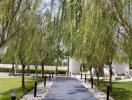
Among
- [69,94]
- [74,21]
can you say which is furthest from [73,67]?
[74,21]

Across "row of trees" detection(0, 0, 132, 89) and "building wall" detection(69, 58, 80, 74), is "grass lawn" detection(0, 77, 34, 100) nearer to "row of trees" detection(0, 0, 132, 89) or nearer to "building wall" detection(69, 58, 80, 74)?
"row of trees" detection(0, 0, 132, 89)

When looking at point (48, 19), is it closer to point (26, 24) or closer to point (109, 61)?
point (26, 24)

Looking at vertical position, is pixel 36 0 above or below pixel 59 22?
above

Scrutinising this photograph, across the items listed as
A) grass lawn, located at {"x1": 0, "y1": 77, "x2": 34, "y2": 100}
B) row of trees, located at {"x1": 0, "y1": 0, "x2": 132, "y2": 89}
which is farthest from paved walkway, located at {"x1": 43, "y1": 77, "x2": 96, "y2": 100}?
row of trees, located at {"x1": 0, "y1": 0, "x2": 132, "y2": 89}

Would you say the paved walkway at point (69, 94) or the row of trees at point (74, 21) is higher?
the row of trees at point (74, 21)

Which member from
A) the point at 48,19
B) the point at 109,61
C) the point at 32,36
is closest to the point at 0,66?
the point at 109,61

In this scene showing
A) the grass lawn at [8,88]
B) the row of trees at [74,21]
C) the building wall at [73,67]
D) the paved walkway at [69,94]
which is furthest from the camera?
the building wall at [73,67]

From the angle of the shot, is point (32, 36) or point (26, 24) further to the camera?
point (32, 36)

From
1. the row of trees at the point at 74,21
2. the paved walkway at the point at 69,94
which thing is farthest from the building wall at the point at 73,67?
the row of trees at the point at 74,21

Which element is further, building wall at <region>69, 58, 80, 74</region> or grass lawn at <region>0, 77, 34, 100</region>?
building wall at <region>69, 58, 80, 74</region>

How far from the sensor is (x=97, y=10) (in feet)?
31.5

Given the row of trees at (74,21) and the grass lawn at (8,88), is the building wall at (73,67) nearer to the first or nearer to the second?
the grass lawn at (8,88)

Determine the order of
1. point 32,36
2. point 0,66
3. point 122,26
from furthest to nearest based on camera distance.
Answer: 1. point 0,66
2. point 32,36
3. point 122,26

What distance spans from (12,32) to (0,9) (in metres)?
1.53
